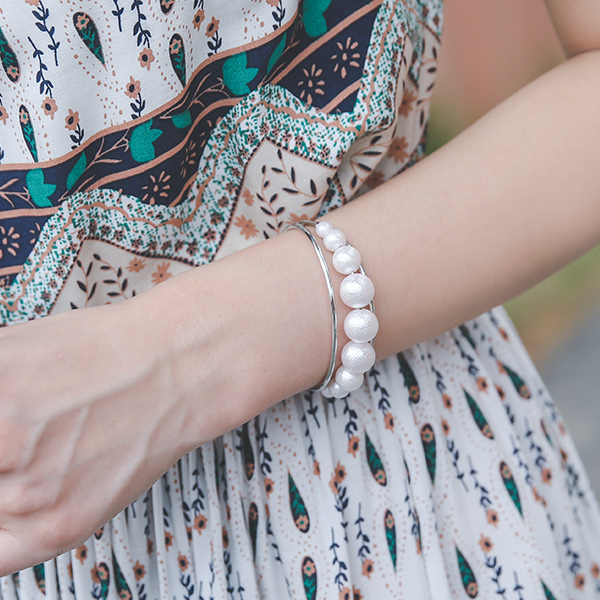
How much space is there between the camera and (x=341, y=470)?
59 centimetres

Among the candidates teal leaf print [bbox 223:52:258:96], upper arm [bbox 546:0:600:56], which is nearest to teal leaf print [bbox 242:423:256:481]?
teal leaf print [bbox 223:52:258:96]

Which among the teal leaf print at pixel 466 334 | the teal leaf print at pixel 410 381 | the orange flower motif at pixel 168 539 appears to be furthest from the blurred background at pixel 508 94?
the orange flower motif at pixel 168 539

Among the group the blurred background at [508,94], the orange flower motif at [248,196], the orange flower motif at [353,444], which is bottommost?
the orange flower motif at [353,444]

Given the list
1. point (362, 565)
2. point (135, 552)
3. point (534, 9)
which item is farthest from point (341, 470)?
point (534, 9)

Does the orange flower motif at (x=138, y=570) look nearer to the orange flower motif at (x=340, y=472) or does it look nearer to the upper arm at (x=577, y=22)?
the orange flower motif at (x=340, y=472)

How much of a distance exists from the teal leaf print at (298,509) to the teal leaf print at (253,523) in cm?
4

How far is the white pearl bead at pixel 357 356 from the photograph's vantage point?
1.61ft

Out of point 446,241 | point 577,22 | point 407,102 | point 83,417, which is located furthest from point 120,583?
point 577,22

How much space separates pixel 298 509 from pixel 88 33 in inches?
18.2

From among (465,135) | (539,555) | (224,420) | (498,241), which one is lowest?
(539,555)

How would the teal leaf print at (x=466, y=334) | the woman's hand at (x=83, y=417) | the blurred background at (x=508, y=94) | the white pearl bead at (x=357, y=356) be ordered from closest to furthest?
the woman's hand at (x=83, y=417), the white pearl bead at (x=357, y=356), the teal leaf print at (x=466, y=334), the blurred background at (x=508, y=94)

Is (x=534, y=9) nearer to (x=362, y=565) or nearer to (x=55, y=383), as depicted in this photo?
(x=362, y=565)

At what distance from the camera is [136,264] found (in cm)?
55

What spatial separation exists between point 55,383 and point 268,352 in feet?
0.53
